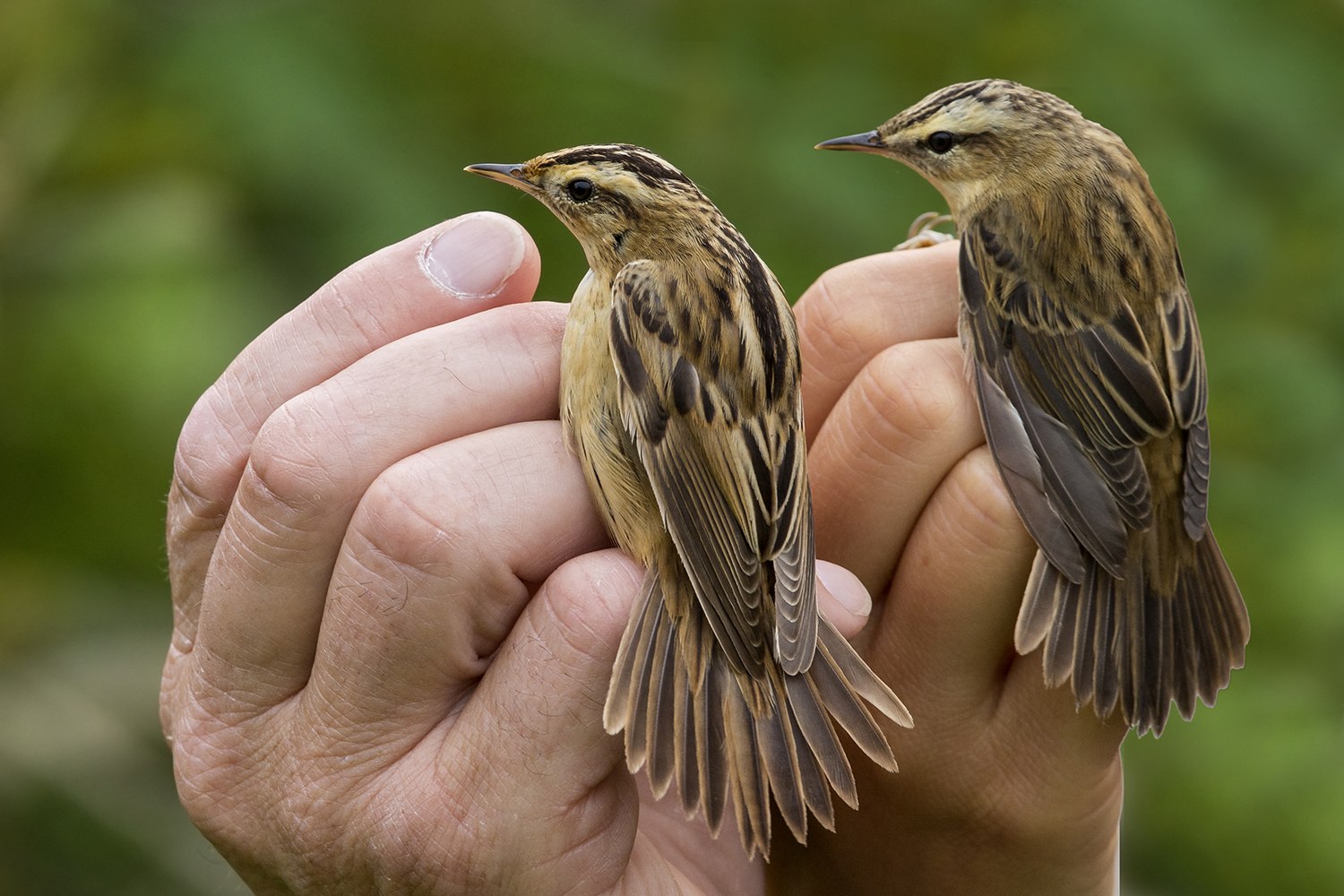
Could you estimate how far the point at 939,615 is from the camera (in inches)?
91.8

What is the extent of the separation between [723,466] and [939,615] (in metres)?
0.48

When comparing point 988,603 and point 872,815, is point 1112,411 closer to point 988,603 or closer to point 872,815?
point 988,603

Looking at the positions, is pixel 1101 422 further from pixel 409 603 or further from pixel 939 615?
pixel 409 603

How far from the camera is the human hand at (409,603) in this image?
202cm

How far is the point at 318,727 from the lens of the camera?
2139 mm

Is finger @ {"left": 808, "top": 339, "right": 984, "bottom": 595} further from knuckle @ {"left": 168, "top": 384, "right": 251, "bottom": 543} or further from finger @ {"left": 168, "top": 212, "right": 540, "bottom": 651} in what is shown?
knuckle @ {"left": 168, "top": 384, "right": 251, "bottom": 543}

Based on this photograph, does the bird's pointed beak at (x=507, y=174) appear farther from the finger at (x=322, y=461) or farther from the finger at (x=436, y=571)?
the finger at (x=436, y=571)

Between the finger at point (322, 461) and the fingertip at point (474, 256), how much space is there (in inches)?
4.3

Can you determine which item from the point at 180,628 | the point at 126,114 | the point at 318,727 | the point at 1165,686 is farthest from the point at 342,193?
the point at 1165,686

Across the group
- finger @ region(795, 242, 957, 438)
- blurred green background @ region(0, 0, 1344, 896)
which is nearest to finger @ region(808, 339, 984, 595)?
finger @ region(795, 242, 957, 438)

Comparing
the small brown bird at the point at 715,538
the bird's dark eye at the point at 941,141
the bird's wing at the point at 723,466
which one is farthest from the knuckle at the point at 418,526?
the bird's dark eye at the point at 941,141

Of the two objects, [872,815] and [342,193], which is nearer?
[872,815]

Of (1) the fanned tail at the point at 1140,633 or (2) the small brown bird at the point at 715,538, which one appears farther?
(1) the fanned tail at the point at 1140,633

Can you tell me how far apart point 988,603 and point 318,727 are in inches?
46.2
